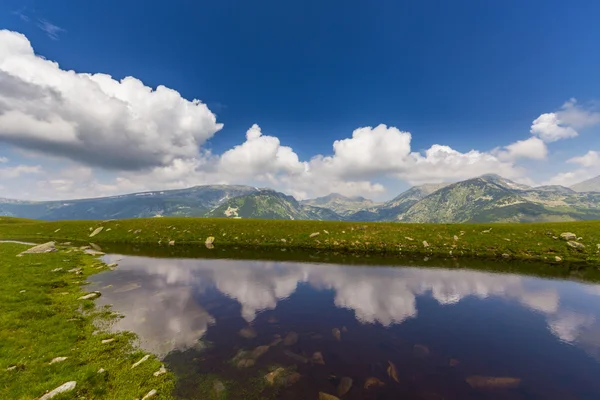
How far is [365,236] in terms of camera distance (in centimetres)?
6044

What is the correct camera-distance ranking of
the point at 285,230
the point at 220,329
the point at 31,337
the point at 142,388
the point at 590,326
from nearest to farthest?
the point at 142,388 → the point at 31,337 → the point at 220,329 → the point at 590,326 → the point at 285,230

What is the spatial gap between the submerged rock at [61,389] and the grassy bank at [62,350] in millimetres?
251

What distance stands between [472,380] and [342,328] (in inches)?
356

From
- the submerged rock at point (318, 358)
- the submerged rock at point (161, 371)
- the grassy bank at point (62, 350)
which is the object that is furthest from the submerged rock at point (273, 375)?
the submerged rock at point (161, 371)

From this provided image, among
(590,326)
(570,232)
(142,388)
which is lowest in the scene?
(590,326)

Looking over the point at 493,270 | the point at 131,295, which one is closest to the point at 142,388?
the point at 131,295

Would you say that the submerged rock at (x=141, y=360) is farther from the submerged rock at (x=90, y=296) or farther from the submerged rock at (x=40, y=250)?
the submerged rock at (x=40, y=250)

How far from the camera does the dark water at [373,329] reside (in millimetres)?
14414

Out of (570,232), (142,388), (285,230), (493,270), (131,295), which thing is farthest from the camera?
(285,230)

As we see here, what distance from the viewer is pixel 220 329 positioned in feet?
66.1

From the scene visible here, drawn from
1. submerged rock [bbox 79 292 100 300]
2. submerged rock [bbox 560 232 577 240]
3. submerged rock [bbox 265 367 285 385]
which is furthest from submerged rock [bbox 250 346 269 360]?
submerged rock [bbox 560 232 577 240]

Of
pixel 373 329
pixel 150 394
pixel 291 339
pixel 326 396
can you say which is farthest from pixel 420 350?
pixel 150 394

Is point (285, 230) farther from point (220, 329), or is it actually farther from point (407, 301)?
point (220, 329)

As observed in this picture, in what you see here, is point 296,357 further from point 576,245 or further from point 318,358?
point 576,245
